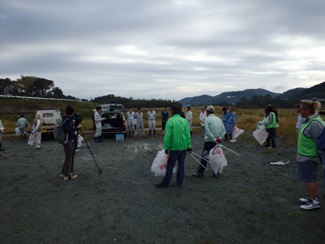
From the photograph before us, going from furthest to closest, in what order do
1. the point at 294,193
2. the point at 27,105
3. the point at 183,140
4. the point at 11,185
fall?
the point at 27,105, the point at 11,185, the point at 183,140, the point at 294,193

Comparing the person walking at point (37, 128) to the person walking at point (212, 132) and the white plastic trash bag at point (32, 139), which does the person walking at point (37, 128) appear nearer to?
the white plastic trash bag at point (32, 139)

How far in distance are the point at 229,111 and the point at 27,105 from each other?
41.2 m

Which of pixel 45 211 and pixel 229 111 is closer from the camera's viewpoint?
pixel 45 211

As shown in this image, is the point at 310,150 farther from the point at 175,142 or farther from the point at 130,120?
the point at 130,120

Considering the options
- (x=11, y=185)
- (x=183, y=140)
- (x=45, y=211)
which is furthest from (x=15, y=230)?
(x=183, y=140)

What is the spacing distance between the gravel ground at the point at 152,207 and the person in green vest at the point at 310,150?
377 mm

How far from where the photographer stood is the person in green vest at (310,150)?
4289mm

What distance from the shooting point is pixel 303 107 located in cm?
448

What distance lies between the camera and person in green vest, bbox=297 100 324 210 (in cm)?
429

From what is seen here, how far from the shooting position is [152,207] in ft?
15.5

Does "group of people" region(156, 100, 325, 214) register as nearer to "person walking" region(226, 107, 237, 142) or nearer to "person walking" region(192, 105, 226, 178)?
"person walking" region(192, 105, 226, 178)

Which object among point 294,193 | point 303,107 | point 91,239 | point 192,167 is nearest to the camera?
point 91,239

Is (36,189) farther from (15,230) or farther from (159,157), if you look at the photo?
(159,157)

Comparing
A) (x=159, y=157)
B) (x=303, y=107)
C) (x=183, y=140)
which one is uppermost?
(x=303, y=107)
